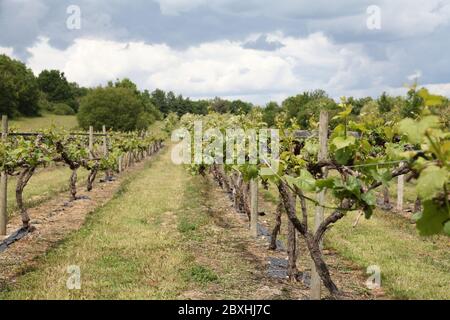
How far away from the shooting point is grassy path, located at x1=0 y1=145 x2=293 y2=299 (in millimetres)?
6660

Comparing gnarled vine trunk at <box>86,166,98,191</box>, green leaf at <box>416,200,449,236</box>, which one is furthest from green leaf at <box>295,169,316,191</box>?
gnarled vine trunk at <box>86,166,98,191</box>

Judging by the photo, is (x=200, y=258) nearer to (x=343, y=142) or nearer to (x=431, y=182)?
(x=343, y=142)

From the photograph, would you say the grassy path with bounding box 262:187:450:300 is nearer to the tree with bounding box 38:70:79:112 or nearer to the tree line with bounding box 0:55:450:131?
the tree line with bounding box 0:55:450:131

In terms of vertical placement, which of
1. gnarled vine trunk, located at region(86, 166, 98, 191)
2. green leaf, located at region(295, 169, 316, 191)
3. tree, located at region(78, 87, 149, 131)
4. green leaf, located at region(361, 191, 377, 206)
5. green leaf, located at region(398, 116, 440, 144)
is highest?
tree, located at region(78, 87, 149, 131)

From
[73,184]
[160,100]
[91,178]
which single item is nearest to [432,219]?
[73,184]

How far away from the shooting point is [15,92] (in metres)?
76.9

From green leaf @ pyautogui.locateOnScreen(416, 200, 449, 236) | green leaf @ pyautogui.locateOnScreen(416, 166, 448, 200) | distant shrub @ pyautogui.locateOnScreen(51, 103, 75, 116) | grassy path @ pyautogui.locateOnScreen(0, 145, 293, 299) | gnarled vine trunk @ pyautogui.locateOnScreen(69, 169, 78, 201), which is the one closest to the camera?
green leaf @ pyautogui.locateOnScreen(416, 166, 448, 200)

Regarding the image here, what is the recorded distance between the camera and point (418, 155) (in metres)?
2.82

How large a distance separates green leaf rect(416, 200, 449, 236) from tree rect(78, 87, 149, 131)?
66041 mm

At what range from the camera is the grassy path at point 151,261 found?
6.66 meters

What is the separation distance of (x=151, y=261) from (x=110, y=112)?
62.5 metres

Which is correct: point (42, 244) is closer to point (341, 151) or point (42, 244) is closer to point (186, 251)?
point (186, 251)

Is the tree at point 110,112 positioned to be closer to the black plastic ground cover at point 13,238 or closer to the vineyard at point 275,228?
the vineyard at point 275,228
